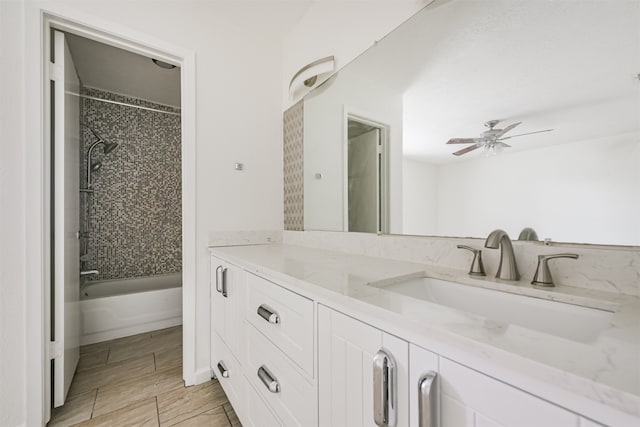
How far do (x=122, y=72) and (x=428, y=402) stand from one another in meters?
3.17

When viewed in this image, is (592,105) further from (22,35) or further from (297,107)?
(22,35)

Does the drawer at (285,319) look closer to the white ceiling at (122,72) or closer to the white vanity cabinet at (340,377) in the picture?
the white vanity cabinet at (340,377)

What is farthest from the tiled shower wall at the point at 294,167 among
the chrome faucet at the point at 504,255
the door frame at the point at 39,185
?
the chrome faucet at the point at 504,255

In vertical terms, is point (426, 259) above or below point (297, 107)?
below

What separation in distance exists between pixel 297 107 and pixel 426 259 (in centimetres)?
135

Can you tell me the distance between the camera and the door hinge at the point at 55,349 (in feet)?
4.35

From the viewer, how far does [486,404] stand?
373 mm

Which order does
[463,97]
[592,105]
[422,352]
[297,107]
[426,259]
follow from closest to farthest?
[422,352], [592,105], [463,97], [426,259], [297,107]

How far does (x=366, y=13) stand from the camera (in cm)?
130

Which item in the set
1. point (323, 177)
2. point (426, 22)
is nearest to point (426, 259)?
point (323, 177)

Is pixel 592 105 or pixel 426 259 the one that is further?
pixel 426 259

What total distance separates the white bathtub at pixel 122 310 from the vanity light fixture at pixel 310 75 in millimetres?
2079

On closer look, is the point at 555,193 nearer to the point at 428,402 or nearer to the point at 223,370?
the point at 428,402

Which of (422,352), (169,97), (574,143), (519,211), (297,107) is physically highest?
(169,97)
